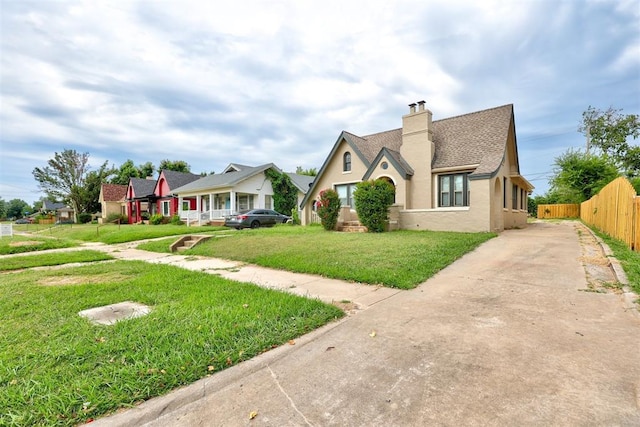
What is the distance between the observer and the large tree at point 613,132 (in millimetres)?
33000

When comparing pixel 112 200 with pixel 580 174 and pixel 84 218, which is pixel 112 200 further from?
pixel 580 174

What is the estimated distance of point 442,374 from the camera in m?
2.58

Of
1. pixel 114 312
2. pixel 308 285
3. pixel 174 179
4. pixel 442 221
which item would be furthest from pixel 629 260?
pixel 174 179

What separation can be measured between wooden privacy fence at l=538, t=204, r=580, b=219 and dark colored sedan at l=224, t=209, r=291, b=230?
1233 inches

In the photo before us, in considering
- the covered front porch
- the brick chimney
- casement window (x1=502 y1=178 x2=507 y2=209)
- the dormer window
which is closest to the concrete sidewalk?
the brick chimney

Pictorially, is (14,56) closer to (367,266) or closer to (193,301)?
(193,301)

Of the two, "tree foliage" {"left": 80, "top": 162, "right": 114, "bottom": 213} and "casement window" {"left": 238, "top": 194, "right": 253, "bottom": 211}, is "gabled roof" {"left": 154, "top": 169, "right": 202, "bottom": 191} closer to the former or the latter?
"casement window" {"left": 238, "top": 194, "right": 253, "bottom": 211}

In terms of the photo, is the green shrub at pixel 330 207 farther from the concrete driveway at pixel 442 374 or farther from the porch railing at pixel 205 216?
the porch railing at pixel 205 216

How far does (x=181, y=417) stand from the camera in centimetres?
213

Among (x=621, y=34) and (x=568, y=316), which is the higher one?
(x=621, y=34)

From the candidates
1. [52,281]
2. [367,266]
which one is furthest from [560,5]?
[52,281]

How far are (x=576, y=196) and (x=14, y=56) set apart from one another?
4187cm

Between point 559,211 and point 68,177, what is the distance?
2542 inches

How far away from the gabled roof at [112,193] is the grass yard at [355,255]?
3630cm
